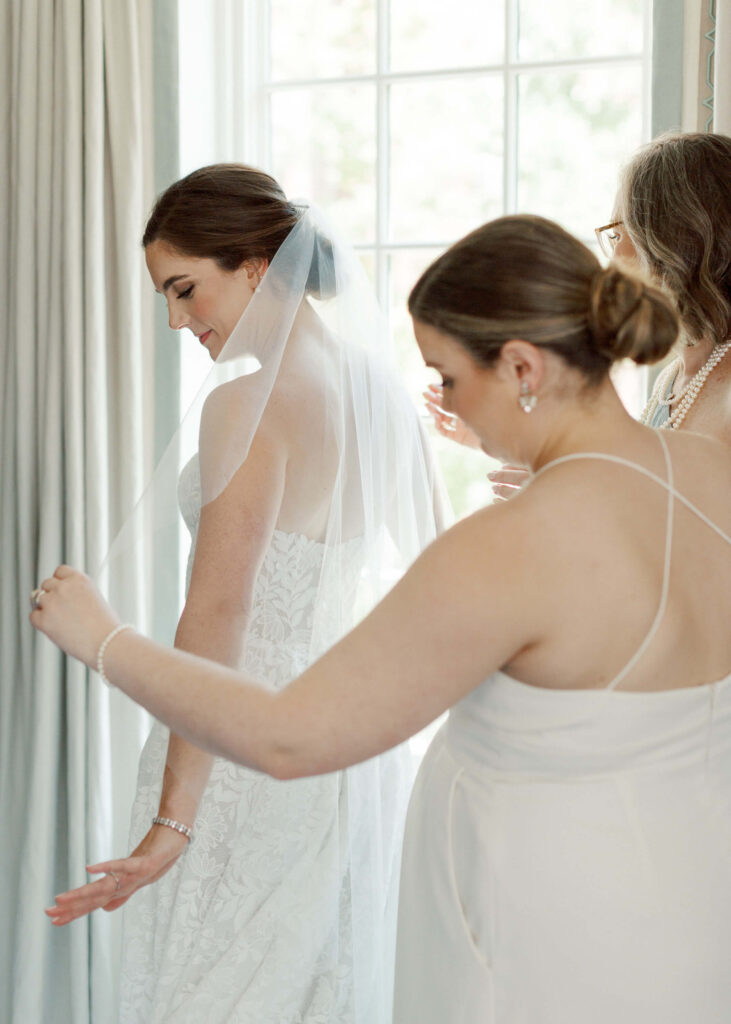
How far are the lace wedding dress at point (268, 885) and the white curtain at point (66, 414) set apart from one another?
30.8 inches

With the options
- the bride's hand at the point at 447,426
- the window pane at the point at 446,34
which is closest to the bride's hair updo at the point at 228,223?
the bride's hand at the point at 447,426

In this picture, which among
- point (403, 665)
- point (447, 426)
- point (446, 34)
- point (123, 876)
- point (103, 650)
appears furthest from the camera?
point (446, 34)

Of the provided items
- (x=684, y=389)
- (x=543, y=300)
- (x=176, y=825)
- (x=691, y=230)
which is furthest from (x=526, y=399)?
(x=176, y=825)

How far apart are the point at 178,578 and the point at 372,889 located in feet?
3.67

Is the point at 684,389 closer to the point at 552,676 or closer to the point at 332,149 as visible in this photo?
the point at 552,676

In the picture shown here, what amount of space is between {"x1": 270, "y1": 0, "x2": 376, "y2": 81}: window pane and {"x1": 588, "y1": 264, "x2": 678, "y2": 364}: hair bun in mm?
1797

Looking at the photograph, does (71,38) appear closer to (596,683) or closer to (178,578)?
(178,578)

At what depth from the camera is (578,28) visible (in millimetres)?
2307

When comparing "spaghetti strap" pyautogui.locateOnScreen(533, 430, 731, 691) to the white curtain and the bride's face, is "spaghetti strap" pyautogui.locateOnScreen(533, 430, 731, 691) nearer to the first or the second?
the bride's face

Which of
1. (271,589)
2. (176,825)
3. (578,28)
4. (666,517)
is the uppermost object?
(578,28)

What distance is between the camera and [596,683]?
0.93m

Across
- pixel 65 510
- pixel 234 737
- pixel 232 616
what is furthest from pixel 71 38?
pixel 234 737

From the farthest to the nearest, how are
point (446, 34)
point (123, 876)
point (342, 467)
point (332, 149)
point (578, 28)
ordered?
1. point (332, 149)
2. point (446, 34)
3. point (578, 28)
4. point (342, 467)
5. point (123, 876)

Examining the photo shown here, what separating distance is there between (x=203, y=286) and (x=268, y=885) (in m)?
0.88
